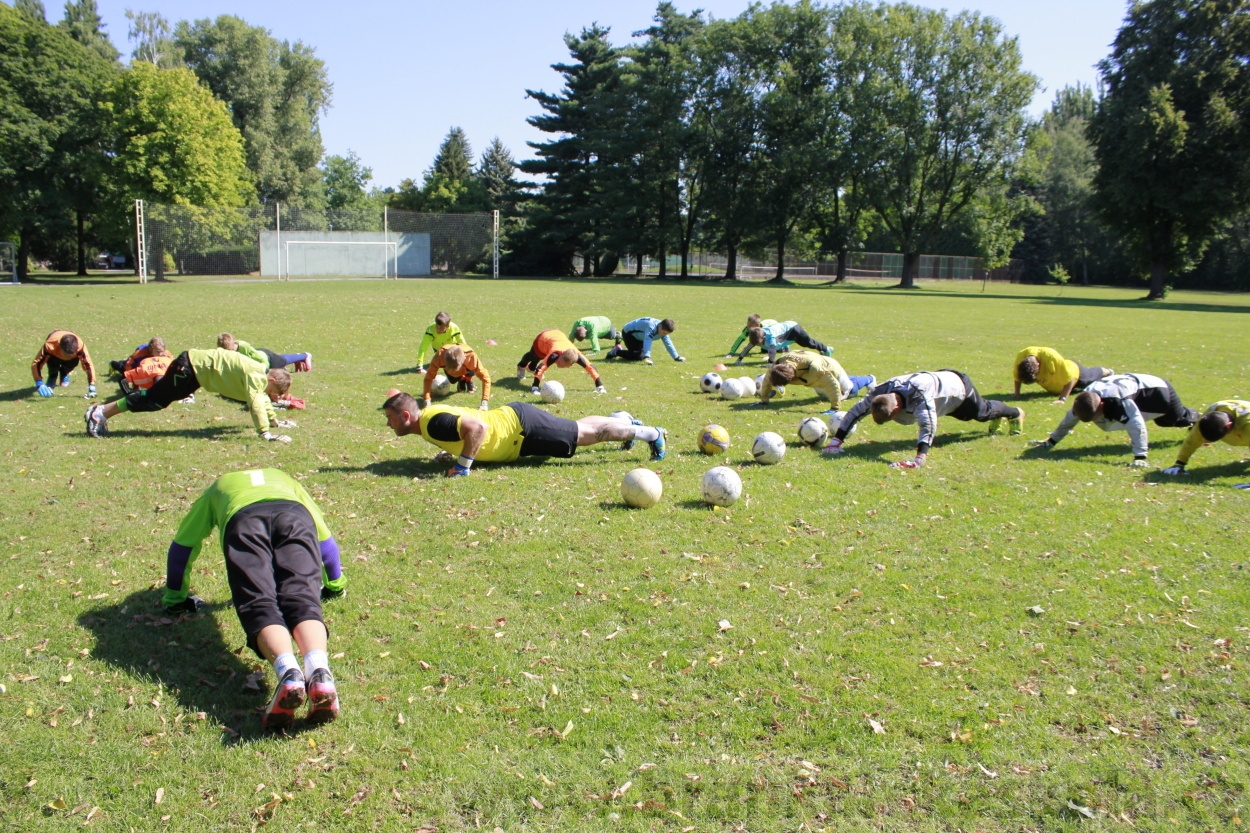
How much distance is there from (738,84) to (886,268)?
31.3 metres

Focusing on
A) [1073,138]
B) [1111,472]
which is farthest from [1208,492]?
[1073,138]

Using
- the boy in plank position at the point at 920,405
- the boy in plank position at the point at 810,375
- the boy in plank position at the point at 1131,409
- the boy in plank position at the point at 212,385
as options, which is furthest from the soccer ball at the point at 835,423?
the boy in plank position at the point at 212,385

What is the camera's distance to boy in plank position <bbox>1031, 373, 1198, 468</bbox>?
10.3 m

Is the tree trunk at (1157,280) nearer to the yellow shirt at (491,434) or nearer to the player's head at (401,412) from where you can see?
the yellow shirt at (491,434)

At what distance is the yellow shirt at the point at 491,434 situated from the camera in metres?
9.26

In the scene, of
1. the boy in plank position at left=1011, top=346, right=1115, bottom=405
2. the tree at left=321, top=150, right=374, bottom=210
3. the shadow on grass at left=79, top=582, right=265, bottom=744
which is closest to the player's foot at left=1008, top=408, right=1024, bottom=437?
the boy in plank position at left=1011, top=346, right=1115, bottom=405

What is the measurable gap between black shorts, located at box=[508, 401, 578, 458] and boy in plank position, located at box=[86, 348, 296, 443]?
369cm

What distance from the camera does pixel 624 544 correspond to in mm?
7508

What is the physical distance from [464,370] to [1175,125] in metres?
50.1

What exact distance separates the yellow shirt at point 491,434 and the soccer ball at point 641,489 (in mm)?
1720

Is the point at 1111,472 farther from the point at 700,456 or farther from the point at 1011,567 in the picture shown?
the point at 700,456

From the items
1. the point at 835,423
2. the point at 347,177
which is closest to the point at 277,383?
the point at 835,423

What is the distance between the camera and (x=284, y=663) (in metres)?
4.60

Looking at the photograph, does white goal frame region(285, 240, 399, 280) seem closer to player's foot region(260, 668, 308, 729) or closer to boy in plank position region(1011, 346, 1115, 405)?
boy in plank position region(1011, 346, 1115, 405)
